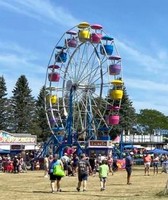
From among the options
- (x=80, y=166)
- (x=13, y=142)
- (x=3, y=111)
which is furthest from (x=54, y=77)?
(x=3, y=111)

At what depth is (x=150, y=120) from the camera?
134 m

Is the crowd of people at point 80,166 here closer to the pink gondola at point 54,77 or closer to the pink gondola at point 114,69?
the pink gondola at point 54,77

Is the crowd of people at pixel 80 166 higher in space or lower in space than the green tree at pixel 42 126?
lower

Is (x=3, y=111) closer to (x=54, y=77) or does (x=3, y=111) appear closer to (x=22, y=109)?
(x=22, y=109)

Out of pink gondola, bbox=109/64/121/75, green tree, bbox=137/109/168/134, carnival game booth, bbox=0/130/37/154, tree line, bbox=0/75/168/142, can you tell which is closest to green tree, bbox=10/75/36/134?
tree line, bbox=0/75/168/142

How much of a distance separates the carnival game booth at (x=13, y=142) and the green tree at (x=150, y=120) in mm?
77503

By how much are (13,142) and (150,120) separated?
82.5 m

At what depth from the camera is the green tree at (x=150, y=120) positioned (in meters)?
133

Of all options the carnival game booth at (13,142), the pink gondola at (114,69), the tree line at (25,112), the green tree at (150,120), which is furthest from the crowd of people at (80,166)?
the green tree at (150,120)

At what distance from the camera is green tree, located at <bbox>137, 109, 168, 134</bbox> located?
13275 cm

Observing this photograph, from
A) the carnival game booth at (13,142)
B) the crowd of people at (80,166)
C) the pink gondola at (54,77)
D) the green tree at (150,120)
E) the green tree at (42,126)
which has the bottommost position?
the crowd of people at (80,166)

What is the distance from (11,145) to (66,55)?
1276cm

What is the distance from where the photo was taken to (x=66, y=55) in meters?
50.0

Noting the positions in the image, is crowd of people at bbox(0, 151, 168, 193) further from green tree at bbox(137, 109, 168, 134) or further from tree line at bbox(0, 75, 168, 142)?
green tree at bbox(137, 109, 168, 134)
